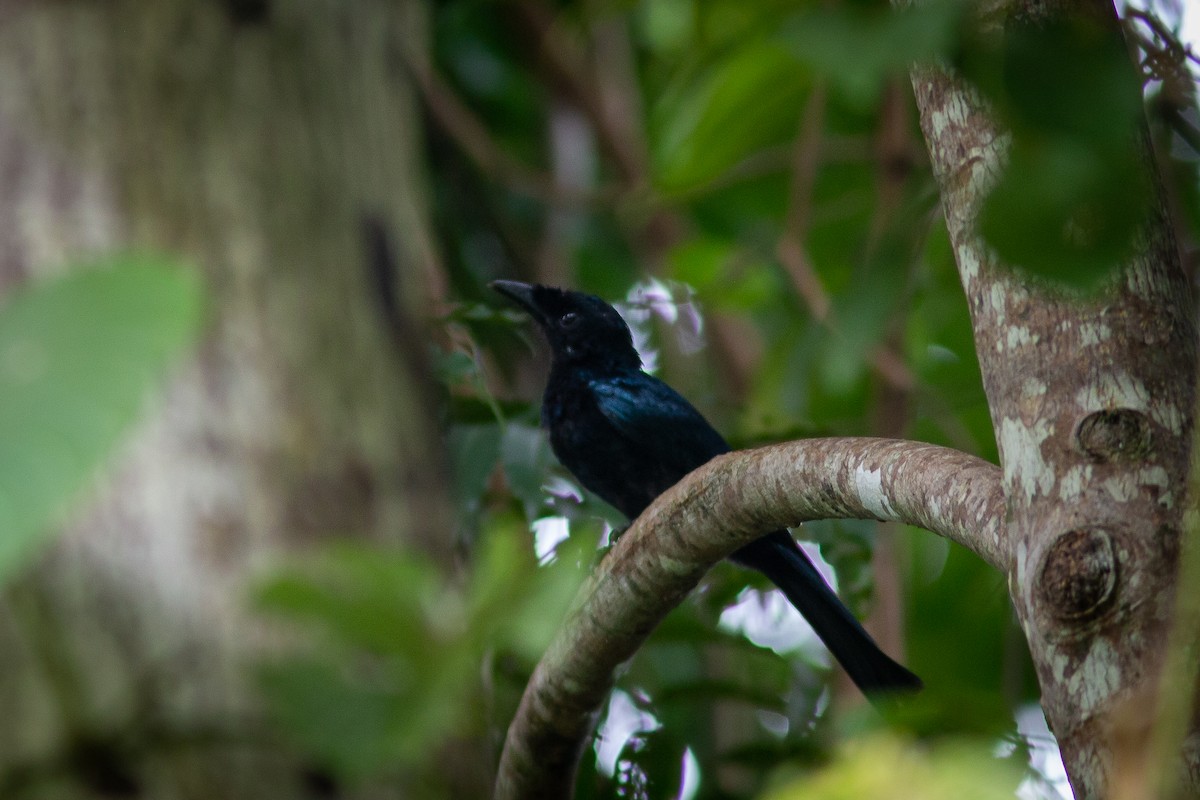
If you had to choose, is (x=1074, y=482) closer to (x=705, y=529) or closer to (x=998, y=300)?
(x=998, y=300)

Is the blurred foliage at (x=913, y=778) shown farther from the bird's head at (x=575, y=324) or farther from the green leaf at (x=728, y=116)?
the bird's head at (x=575, y=324)

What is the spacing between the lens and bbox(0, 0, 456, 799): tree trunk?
771 mm

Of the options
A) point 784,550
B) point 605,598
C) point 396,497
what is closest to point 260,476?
point 396,497

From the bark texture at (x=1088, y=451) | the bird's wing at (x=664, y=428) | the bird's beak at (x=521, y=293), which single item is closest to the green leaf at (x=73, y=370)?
the bark texture at (x=1088, y=451)

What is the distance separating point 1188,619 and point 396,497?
35.0 inches

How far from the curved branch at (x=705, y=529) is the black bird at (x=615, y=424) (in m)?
1.15

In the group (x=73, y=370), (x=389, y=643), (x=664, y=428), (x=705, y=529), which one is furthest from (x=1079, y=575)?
(x=664, y=428)

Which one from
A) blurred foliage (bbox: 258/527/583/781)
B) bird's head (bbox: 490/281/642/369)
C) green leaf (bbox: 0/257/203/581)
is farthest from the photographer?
bird's head (bbox: 490/281/642/369)

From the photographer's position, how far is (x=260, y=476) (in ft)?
2.89

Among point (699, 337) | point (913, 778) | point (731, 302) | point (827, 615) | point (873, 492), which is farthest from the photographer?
point (699, 337)

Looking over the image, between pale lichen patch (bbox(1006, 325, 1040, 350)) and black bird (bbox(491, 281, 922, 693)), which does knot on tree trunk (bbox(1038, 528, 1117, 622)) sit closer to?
pale lichen patch (bbox(1006, 325, 1040, 350))

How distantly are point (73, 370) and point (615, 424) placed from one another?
353 centimetres

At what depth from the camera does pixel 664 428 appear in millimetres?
4105

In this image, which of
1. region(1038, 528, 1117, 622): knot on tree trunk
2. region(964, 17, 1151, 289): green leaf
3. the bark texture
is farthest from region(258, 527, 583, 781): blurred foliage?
region(1038, 528, 1117, 622): knot on tree trunk
